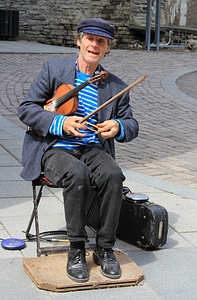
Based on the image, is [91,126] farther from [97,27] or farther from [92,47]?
[97,27]

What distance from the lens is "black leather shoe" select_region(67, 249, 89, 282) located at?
3.80 metres

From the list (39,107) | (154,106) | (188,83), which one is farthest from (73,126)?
(188,83)

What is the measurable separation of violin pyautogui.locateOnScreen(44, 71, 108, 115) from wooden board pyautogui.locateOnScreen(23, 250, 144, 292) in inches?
31.5

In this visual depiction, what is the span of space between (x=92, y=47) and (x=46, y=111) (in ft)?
1.41

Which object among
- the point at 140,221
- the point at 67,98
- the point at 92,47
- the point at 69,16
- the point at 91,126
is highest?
the point at 92,47

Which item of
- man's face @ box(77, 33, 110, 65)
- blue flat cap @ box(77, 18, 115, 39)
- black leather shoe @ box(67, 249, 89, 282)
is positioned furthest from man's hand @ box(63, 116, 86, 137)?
black leather shoe @ box(67, 249, 89, 282)

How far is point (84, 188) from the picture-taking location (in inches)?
150

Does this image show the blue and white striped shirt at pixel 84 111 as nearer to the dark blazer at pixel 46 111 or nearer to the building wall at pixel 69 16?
the dark blazer at pixel 46 111

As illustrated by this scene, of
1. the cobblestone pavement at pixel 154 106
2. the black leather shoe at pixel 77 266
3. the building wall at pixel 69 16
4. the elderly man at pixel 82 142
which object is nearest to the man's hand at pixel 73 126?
the elderly man at pixel 82 142

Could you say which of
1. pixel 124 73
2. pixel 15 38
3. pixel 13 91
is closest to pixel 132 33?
pixel 15 38

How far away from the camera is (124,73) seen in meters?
12.5

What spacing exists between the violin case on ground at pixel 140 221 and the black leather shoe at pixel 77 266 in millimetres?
497

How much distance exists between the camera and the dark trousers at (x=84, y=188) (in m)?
3.80

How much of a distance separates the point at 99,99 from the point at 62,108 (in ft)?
0.76
